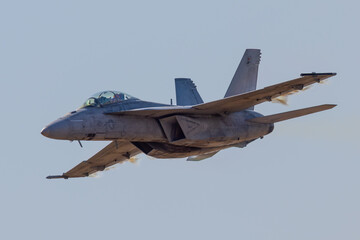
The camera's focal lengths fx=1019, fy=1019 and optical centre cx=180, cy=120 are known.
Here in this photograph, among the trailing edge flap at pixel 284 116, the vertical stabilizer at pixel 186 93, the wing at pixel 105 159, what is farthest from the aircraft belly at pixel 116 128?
the vertical stabilizer at pixel 186 93

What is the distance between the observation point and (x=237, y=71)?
43875 mm

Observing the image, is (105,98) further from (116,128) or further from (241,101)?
(241,101)

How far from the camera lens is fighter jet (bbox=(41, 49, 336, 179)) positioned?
121 ft

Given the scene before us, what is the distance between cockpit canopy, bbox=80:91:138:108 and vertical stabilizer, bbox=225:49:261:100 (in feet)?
21.7

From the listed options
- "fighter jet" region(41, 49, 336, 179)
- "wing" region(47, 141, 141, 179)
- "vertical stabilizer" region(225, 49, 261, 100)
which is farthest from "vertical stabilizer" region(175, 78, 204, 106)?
"wing" region(47, 141, 141, 179)

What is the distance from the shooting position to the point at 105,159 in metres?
43.7

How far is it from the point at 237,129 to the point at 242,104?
122 cm

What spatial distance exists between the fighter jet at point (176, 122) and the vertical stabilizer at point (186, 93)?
8.52ft

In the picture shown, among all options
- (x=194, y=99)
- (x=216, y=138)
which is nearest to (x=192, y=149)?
(x=216, y=138)

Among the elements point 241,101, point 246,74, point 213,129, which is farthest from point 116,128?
point 246,74

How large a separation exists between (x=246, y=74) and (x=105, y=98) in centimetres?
845

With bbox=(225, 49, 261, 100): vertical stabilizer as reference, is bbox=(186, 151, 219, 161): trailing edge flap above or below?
below

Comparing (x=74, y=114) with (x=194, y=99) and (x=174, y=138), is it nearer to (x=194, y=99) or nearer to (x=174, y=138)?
(x=174, y=138)

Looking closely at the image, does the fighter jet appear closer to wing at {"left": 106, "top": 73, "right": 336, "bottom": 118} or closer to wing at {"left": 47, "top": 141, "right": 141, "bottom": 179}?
wing at {"left": 106, "top": 73, "right": 336, "bottom": 118}
